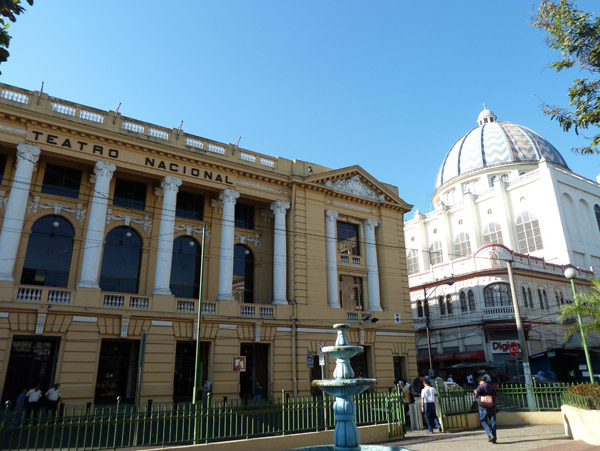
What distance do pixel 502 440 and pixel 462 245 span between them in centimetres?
4815

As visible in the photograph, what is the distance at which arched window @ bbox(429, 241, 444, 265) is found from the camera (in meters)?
59.8

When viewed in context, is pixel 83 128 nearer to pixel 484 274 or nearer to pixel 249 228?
pixel 249 228

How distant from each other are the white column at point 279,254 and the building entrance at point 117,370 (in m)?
8.00

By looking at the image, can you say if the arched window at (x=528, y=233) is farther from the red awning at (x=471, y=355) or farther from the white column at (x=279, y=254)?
the white column at (x=279, y=254)

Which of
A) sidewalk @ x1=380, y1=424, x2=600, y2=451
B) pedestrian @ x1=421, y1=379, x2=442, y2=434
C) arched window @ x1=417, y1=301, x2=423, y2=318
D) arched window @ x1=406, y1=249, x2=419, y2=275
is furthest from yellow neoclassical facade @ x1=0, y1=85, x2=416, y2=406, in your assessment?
arched window @ x1=406, y1=249, x2=419, y2=275

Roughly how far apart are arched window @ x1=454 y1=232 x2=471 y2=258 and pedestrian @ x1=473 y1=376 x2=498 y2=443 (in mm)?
46894

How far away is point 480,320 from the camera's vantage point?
36438 mm

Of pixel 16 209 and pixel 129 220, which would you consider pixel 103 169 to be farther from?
pixel 16 209

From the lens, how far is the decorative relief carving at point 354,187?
2920cm

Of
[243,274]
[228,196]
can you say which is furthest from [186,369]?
[228,196]

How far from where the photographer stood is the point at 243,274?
86.8 ft

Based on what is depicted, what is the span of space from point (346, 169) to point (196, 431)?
2174 cm

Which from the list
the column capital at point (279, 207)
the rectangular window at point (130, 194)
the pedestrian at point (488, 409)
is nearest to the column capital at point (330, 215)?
the column capital at point (279, 207)

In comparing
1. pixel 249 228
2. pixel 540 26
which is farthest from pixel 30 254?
pixel 540 26
